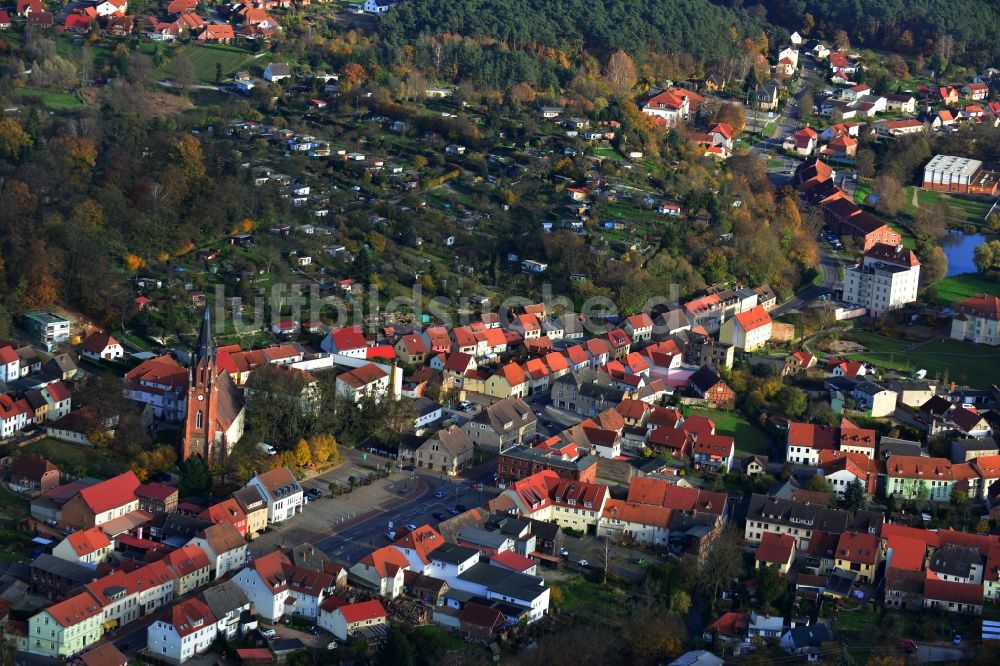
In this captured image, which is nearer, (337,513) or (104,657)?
(104,657)

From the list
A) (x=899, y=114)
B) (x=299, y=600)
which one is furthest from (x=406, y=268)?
(x=899, y=114)

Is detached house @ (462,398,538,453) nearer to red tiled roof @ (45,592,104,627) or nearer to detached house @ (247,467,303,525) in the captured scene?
detached house @ (247,467,303,525)

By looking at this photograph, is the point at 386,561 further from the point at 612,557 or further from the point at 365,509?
the point at 612,557

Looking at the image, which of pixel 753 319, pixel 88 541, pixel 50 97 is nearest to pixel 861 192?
pixel 753 319

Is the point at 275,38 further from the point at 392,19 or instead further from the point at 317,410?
the point at 317,410

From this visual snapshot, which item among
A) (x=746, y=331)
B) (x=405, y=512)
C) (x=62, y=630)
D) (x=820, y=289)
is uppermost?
(x=62, y=630)

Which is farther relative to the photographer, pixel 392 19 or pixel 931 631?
pixel 392 19

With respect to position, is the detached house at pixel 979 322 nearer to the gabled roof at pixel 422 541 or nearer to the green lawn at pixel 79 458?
the gabled roof at pixel 422 541
